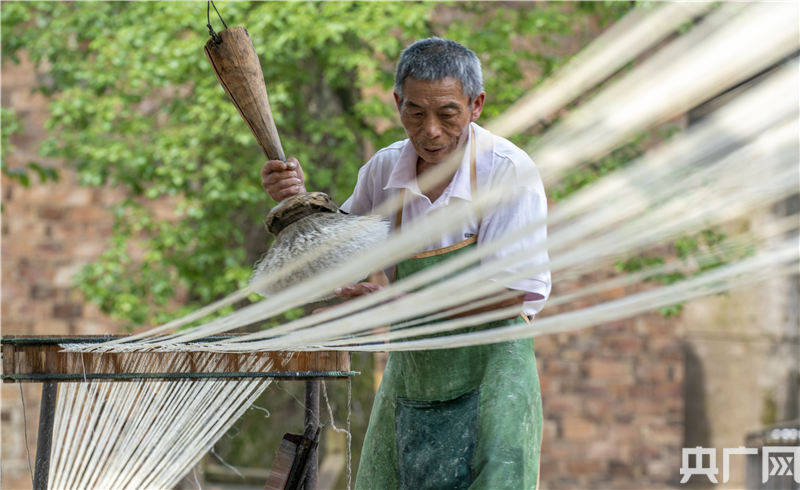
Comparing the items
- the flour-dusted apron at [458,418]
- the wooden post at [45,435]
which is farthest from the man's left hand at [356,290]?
the wooden post at [45,435]

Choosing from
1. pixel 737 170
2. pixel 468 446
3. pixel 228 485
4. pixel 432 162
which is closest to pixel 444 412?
pixel 468 446

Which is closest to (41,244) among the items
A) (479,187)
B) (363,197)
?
(363,197)

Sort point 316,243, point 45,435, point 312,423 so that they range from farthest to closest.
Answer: point 312,423 → point 45,435 → point 316,243

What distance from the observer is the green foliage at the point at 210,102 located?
6.65 meters

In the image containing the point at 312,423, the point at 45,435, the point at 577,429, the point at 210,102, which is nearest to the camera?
the point at 45,435

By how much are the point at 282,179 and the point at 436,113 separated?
419 millimetres

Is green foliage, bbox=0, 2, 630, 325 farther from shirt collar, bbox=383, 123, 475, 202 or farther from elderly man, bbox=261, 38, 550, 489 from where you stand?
elderly man, bbox=261, 38, 550, 489

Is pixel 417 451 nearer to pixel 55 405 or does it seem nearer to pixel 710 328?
pixel 55 405

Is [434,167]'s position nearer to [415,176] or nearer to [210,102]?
[415,176]

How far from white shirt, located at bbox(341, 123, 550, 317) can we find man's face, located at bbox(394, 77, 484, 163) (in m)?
0.09

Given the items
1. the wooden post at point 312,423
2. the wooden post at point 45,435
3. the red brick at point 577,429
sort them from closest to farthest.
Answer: the wooden post at point 45,435, the wooden post at point 312,423, the red brick at point 577,429

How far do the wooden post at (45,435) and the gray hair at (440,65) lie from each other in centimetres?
116

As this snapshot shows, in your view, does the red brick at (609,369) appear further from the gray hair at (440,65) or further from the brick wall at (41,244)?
the gray hair at (440,65)

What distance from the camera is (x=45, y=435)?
252 cm
